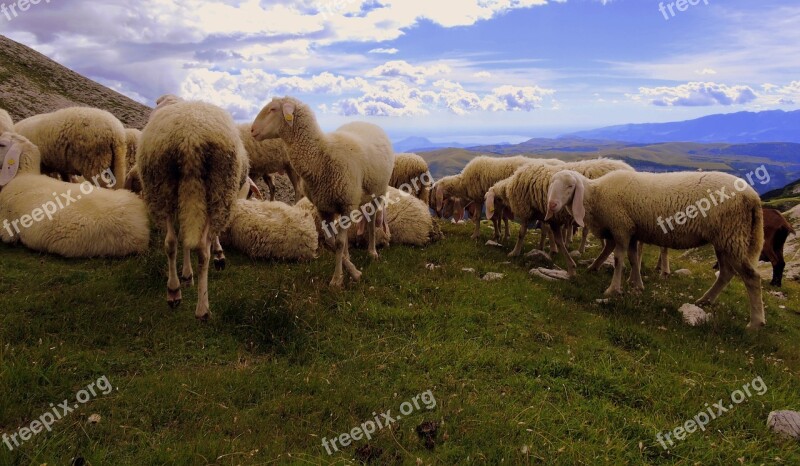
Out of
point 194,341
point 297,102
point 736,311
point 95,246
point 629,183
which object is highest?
point 297,102

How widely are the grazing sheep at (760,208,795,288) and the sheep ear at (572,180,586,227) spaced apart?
5947 mm

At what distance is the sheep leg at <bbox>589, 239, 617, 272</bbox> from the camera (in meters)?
9.70

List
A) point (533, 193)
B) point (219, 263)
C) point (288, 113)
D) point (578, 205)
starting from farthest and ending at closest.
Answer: point (533, 193), point (578, 205), point (219, 263), point (288, 113)

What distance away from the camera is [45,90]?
20.1m

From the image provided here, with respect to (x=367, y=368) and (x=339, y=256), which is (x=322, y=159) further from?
(x=367, y=368)

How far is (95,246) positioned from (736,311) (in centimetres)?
1155

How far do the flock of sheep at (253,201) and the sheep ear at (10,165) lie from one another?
3 cm

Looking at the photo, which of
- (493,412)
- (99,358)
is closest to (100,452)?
(99,358)

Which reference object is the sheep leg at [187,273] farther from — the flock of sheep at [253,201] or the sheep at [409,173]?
the sheep at [409,173]

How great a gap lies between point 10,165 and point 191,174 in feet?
19.7

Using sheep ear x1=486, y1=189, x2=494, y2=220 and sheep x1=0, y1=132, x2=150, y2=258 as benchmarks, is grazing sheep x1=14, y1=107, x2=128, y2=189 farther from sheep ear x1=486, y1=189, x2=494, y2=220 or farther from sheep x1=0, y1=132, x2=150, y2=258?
sheep ear x1=486, y1=189, x2=494, y2=220

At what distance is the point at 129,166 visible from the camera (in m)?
11.9

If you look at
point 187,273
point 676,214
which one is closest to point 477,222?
point 676,214

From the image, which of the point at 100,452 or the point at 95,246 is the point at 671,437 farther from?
the point at 95,246
